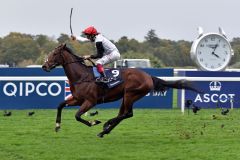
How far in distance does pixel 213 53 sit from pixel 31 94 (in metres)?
6.36

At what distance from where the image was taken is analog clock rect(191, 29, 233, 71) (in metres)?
22.1

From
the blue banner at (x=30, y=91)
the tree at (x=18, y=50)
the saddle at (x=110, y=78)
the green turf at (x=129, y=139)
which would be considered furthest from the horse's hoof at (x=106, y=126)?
the tree at (x=18, y=50)

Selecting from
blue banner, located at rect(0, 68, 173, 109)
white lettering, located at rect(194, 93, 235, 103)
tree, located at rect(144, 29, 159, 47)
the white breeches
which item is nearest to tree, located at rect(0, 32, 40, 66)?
tree, located at rect(144, 29, 159, 47)

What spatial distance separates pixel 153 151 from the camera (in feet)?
34.2

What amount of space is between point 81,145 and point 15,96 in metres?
8.22

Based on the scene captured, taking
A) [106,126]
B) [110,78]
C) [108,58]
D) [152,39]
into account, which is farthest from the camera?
[152,39]

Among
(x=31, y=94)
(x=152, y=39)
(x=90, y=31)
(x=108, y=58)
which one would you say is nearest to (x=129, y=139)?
(x=108, y=58)

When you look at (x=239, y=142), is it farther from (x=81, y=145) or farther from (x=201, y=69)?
(x=201, y=69)

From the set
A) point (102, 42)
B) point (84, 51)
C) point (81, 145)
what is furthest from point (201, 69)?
point (84, 51)

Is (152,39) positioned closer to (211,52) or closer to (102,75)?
(211,52)

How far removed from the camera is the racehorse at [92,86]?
12.2m

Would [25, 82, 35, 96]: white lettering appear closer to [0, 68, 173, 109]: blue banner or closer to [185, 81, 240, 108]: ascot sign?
[0, 68, 173, 109]: blue banner

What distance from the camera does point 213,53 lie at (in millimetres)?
22375

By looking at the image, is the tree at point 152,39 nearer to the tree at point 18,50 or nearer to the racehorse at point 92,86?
the tree at point 18,50
